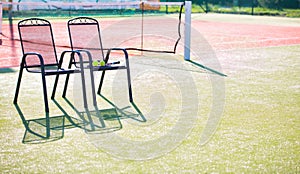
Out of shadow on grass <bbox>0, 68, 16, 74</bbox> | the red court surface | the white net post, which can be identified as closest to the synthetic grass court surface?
shadow on grass <bbox>0, 68, 16, 74</bbox>

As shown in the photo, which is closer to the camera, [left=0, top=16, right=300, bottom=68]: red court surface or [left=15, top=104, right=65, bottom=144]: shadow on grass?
[left=15, top=104, right=65, bottom=144]: shadow on grass

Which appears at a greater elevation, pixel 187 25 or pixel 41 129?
pixel 187 25

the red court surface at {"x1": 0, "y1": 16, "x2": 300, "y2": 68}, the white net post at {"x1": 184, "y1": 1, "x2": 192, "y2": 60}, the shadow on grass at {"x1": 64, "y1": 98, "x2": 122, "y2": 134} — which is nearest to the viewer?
the shadow on grass at {"x1": 64, "y1": 98, "x2": 122, "y2": 134}

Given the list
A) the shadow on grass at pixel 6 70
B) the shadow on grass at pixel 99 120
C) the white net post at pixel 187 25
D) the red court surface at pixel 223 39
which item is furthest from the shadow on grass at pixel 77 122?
the white net post at pixel 187 25

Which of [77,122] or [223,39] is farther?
[223,39]

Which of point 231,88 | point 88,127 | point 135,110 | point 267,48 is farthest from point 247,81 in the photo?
point 267,48

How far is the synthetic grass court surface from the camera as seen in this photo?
5426 mm

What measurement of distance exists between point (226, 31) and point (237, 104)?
15.3 m

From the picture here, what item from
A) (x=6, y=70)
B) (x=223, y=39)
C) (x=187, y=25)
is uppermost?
(x=187, y=25)

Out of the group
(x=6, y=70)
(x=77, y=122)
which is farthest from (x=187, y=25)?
(x=77, y=122)

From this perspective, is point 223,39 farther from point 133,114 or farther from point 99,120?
point 99,120

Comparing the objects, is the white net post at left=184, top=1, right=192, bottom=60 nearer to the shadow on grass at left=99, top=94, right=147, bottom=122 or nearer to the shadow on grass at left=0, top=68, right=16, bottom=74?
the shadow on grass at left=0, top=68, right=16, bottom=74

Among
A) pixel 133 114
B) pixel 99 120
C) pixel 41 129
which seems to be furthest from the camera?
pixel 133 114

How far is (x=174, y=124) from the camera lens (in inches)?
277
